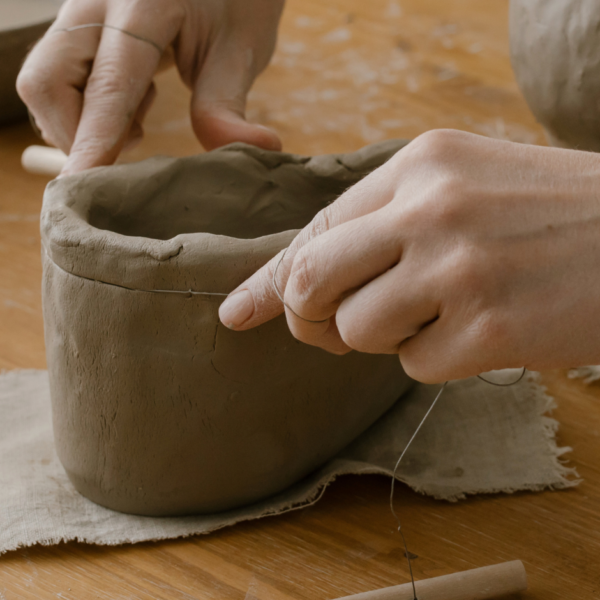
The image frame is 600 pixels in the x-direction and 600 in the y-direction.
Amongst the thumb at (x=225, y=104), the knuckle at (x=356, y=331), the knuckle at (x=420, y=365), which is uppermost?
the knuckle at (x=356, y=331)

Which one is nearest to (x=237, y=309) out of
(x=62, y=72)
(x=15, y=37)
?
(x=62, y=72)

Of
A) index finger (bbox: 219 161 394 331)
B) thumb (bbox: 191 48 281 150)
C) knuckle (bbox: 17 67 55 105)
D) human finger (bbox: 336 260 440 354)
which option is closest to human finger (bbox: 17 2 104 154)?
knuckle (bbox: 17 67 55 105)

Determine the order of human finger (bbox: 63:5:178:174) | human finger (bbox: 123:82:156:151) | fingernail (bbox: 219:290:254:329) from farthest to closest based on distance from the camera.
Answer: human finger (bbox: 123:82:156:151) < human finger (bbox: 63:5:178:174) < fingernail (bbox: 219:290:254:329)

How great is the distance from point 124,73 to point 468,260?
1.68ft

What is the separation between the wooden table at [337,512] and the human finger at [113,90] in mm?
273

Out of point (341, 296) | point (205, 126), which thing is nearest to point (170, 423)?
point (341, 296)

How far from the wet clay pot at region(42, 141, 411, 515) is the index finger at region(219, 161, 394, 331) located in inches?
1.6

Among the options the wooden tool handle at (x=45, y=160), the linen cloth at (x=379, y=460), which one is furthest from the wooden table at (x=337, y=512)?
the wooden tool handle at (x=45, y=160)

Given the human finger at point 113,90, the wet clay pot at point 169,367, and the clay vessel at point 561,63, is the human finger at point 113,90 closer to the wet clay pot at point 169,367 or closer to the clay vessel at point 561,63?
the wet clay pot at point 169,367

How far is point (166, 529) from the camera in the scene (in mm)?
688

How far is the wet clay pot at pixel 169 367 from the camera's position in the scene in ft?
2.00

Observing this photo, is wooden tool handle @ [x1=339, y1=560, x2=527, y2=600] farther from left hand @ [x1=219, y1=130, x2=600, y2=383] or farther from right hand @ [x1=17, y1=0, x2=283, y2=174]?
right hand @ [x1=17, y1=0, x2=283, y2=174]

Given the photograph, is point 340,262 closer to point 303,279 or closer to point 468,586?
point 303,279

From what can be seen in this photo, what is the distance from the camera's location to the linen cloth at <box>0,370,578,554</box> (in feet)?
2.26
